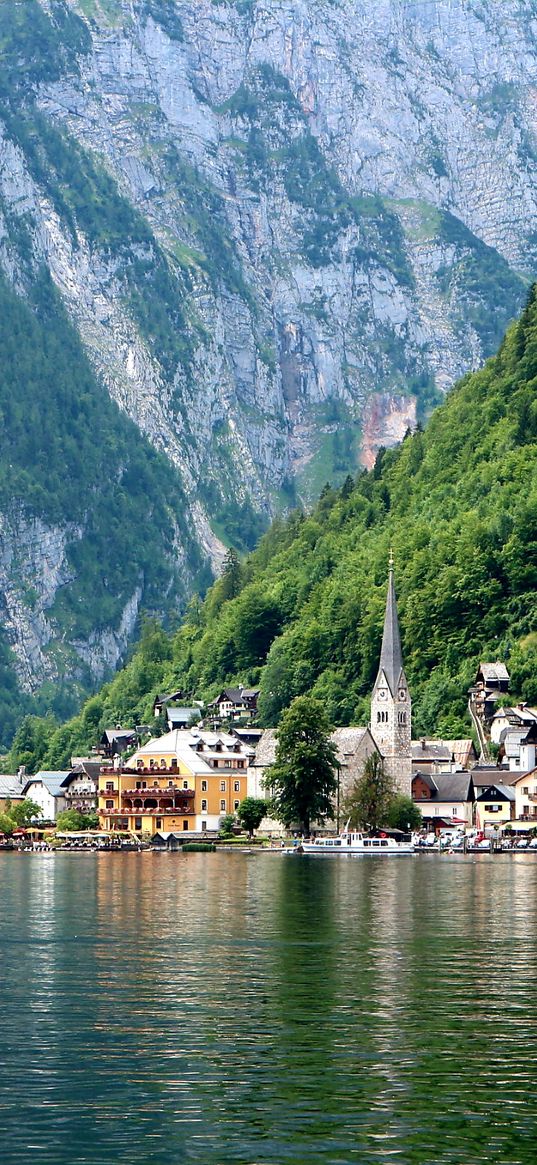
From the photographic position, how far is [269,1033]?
48.9m

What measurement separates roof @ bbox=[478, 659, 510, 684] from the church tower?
9.03 metres

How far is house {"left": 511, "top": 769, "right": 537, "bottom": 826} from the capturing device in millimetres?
163125

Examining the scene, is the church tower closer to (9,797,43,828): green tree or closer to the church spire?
the church spire

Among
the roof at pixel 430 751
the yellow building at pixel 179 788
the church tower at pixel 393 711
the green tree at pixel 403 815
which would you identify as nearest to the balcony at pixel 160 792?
the yellow building at pixel 179 788

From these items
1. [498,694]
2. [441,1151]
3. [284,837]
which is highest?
[498,694]

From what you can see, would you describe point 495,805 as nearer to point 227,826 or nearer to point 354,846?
point 227,826

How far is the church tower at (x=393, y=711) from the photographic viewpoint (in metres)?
165

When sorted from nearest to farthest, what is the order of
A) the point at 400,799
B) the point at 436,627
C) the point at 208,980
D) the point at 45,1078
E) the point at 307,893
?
the point at 45,1078, the point at 208,980, the point at 307,893, the point at 400,799, the point at 436,627

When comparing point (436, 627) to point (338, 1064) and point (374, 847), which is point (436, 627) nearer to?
point (374, 847)

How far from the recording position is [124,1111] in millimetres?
41219

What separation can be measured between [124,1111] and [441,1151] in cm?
643

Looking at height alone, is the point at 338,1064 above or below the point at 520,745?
below

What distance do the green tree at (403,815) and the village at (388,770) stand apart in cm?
172

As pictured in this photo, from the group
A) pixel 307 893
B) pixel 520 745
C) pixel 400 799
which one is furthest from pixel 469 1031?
pixel 520 745
